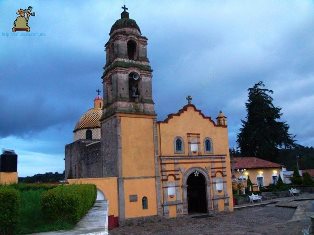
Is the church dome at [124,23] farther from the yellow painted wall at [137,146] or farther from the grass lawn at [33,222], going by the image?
the grass lawn at [33,222]

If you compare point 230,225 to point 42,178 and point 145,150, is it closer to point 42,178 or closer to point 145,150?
point 145,150

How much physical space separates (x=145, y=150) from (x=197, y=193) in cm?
679

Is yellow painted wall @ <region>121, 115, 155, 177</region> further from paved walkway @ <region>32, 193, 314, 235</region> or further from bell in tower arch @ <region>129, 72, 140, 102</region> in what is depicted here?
paved walkway @ <region>32, 193, 314, 235</region>

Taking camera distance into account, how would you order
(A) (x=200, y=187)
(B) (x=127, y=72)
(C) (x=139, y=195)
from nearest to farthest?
1. (C) (x=139, y=195)
2. (B) (x=127, y=72)
3. (A) (x=200, y=187)

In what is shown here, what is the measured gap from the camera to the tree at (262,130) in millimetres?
56000

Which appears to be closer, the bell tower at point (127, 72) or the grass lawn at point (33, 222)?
the grass lawn at point (33, 222)

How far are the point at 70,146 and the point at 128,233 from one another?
17356 millimetres

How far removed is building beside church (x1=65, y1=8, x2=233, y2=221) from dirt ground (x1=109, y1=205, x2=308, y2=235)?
1.45 metres

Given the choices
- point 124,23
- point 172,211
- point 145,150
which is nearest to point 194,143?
point 145,150

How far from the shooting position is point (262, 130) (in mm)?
56281

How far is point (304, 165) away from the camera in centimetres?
7081

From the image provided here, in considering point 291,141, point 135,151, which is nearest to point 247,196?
point 135,151

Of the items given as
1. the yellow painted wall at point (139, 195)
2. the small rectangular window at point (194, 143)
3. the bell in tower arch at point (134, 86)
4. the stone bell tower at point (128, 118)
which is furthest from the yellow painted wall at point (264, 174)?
the bell in tower arch at point (134, 86)

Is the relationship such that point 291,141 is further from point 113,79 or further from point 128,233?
point 128,233
